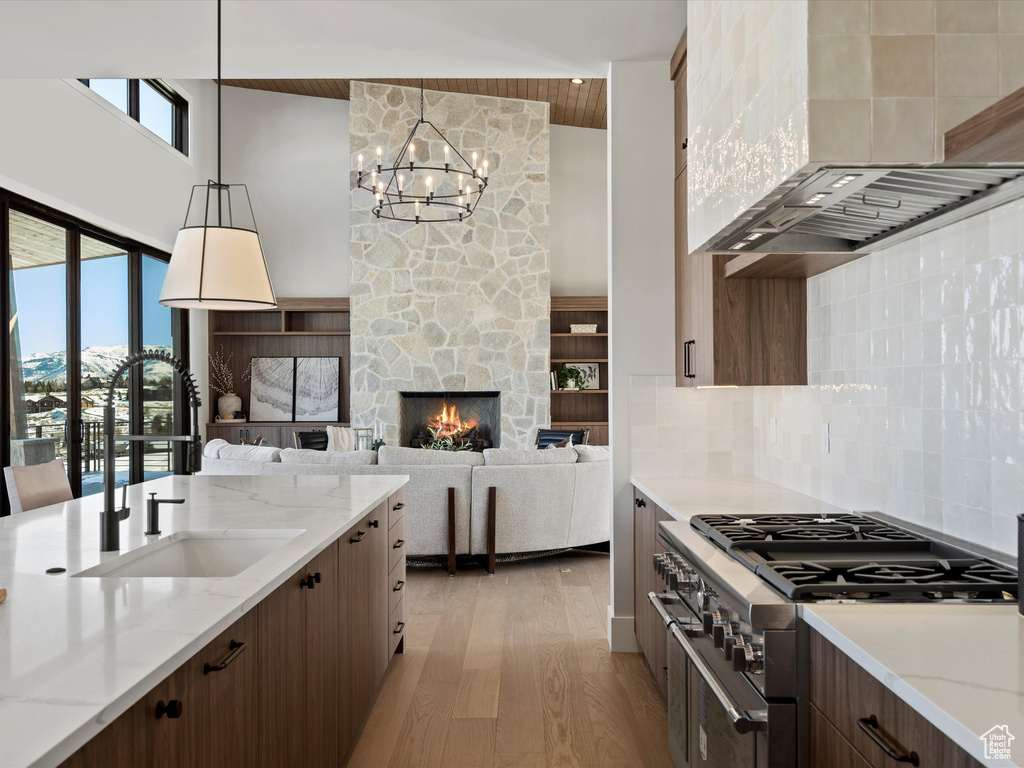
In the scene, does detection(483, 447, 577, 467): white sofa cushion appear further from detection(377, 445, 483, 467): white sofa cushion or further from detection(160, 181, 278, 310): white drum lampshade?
detection(160, 181, 278, 310): white drum lampshade

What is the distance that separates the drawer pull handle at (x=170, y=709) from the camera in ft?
3.61

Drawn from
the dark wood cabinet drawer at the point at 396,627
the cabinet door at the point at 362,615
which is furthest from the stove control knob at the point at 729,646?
the dark wood cabinet drawer at the point at 396,627

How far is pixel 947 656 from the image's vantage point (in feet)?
3.61

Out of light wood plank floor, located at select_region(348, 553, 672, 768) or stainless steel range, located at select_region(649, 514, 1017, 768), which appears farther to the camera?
light wood plank floor, located at select_region(348, 553, 672, 768)

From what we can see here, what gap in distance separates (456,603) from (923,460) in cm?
296

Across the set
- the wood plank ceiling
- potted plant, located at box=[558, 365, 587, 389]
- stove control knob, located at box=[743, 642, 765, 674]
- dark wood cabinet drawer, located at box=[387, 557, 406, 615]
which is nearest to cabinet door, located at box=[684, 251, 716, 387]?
stove control knob, located at box=[743, 642, 765, 674]

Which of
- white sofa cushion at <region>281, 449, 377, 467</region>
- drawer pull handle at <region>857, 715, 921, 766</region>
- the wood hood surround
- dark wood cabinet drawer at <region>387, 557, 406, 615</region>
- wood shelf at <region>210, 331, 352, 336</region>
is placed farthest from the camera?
wood shelf at <region>210, 331, 352, 336</region>

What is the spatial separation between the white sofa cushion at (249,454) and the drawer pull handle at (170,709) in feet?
12.9

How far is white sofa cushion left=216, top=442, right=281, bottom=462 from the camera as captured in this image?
4941 millimetres

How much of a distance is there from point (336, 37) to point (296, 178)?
592cm

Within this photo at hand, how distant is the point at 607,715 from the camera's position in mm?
2820

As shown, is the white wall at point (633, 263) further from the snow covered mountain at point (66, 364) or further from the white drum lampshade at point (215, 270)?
A: the snow covered mountain at point (66, 364)

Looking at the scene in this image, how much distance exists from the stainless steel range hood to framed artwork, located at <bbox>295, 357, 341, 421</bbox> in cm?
712

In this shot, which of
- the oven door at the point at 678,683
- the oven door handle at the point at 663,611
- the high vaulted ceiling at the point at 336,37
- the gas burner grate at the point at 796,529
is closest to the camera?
the gas burner grate at the point at 796,529
